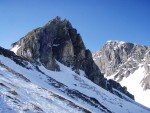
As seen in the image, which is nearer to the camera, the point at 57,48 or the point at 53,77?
the point at 53,77

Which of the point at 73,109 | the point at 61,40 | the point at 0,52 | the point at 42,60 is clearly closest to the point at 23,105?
the point at 73,109

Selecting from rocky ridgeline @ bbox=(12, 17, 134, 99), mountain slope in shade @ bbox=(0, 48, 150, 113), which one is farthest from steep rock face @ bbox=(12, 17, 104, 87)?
mountain slope in shade @ bbox=(0, 48, 150, 113)

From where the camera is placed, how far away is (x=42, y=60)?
9394cm

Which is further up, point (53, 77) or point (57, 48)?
point (57, 48)

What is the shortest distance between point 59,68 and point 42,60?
5.15m

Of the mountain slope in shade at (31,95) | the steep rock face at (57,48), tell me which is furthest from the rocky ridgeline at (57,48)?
the mountain slope in shade at (31,95)

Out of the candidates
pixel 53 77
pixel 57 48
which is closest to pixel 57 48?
pixel 57 48

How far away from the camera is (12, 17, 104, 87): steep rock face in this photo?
312 ft

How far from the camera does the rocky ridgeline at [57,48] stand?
95062 millimetres

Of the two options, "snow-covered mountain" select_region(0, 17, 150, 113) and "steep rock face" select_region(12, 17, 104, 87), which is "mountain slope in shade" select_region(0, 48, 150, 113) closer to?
"snow-covered mountain" select_region(0, 17, 150, 113)

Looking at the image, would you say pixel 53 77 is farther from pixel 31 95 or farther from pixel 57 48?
pixel 31 95

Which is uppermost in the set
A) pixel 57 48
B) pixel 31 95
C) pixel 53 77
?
pixel 57 48

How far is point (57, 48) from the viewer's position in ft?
361

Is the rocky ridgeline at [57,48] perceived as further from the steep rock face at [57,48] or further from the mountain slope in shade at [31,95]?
the mountain slope in shade at [31,95]
